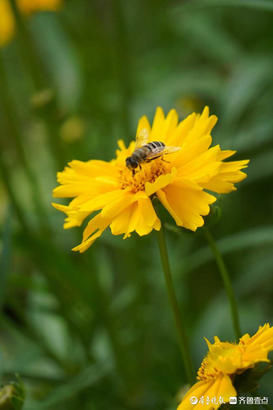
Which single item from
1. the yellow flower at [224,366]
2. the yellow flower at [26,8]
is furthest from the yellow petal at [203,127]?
the yellow flower at [26,8]

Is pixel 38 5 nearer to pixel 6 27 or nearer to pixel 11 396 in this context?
pixel 6 27

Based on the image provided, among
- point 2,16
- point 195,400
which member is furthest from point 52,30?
point 195,400

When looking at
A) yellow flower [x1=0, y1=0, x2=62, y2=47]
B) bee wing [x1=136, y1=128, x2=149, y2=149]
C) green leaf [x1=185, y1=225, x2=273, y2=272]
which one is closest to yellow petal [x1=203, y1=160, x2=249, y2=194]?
bee wing [x1=136, y1=128, x2=149, y2=149]

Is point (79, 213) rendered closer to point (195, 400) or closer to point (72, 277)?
point (195, 400)

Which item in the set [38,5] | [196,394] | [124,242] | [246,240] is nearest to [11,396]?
[196,394]

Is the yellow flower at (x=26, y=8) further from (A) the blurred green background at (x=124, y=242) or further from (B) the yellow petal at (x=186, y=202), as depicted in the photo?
(B) the yellow petal at (x=186, y=202)

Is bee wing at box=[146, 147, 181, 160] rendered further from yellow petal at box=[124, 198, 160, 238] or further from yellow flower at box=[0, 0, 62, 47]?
yellow flower at box=[0, 0, 62, 47]
